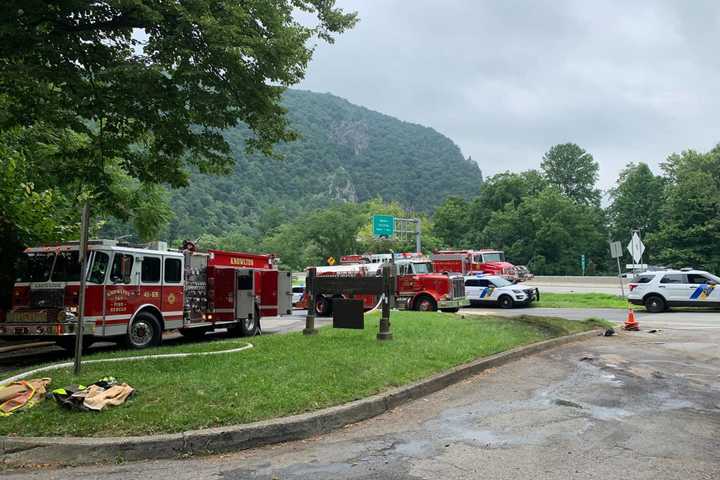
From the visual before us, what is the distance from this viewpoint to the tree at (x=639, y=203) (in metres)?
80.1

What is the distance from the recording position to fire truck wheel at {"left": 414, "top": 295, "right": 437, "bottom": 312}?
23.7m

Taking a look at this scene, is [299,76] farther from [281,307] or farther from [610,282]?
[610,282]

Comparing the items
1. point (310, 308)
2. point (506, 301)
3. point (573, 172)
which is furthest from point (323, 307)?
point (573, 172)

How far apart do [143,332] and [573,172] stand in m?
105

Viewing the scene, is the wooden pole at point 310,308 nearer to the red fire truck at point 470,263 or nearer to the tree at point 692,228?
the red fire truck at point 470,263

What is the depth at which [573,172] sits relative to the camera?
109 metres

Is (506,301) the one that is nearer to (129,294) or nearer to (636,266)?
(636,266)

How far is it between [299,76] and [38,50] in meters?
4.29

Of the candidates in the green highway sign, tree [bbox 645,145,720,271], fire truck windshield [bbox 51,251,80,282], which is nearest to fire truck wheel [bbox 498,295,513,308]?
fire truck windshield [bbox 51,251,80,282]

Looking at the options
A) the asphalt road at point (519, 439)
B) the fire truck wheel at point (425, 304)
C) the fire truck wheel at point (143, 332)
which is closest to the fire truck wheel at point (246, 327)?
the fire truck wheel at point (143, 332)

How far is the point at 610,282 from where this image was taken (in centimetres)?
5453

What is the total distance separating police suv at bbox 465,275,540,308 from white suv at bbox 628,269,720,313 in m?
4.81

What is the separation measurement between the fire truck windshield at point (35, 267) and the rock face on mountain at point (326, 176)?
3119 inches

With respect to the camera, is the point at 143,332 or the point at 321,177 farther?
the point at 321,177
